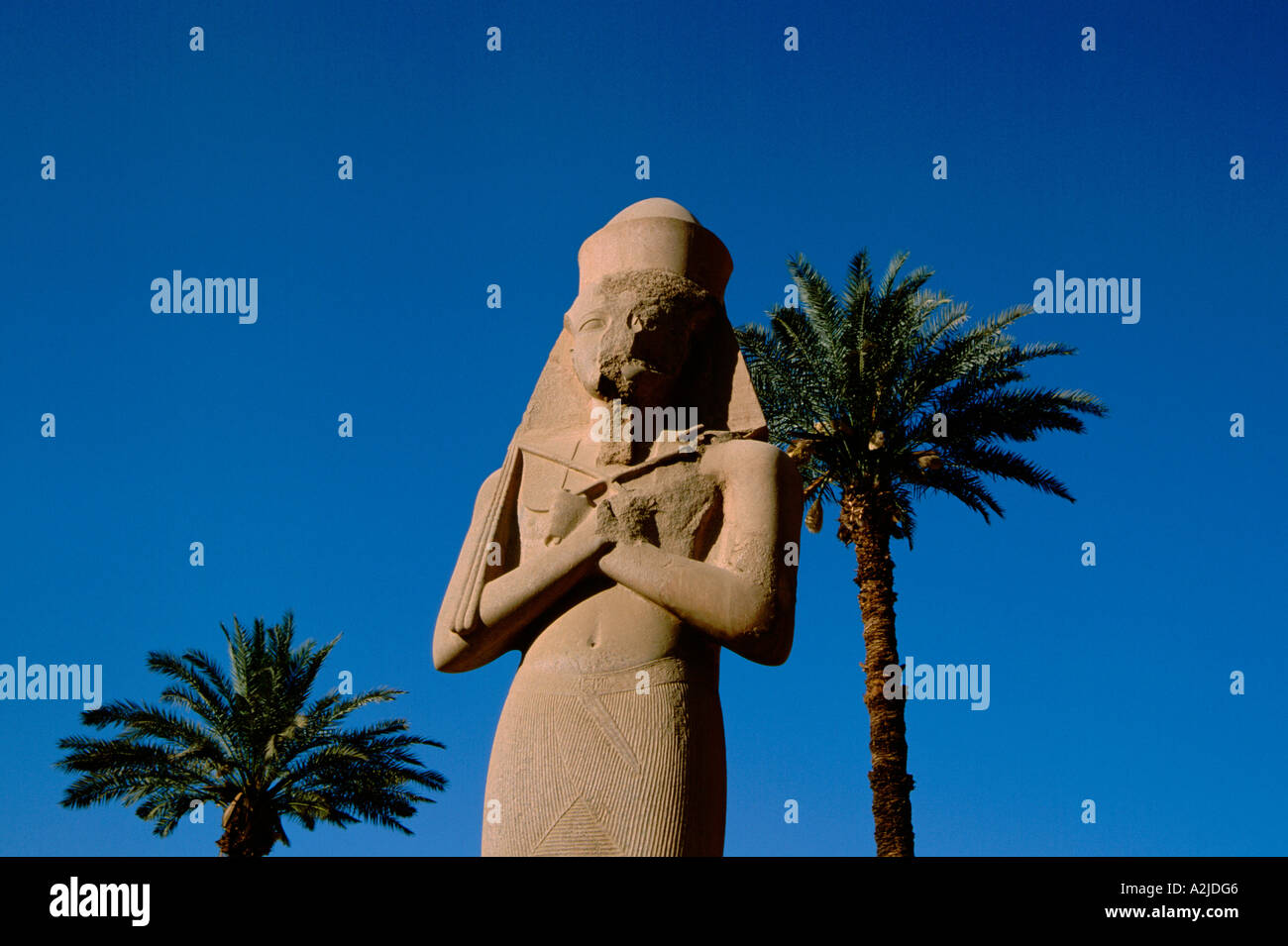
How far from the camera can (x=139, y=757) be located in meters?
18.4

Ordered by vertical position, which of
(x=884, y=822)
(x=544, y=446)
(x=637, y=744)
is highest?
(x=544, y=446)

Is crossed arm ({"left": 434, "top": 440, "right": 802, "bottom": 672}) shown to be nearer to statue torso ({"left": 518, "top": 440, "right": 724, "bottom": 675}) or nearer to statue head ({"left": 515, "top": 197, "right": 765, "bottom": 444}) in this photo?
statue torso ({"left": 518, "top": 440, "right": 724, "bottom": 675})

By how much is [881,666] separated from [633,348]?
1158cm

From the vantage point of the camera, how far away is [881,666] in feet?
53.1

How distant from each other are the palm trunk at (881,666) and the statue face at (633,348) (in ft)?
35.4

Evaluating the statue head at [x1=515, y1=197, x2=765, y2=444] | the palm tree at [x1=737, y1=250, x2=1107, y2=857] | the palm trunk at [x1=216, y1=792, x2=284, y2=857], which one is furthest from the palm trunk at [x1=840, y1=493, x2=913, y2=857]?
the statue head at [x1=515, y1=197, x2=765, y2=444]

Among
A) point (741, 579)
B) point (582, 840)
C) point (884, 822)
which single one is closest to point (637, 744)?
point (582, 840)

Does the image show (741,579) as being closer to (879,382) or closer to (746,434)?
(746,434)

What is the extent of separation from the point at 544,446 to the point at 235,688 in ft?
49.4

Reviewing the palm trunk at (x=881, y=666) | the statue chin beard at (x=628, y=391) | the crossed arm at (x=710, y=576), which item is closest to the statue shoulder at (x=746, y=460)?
the crossed arm at (x=710, y=576)

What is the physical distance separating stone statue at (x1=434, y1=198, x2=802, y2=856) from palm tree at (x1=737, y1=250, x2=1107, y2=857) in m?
11.5
